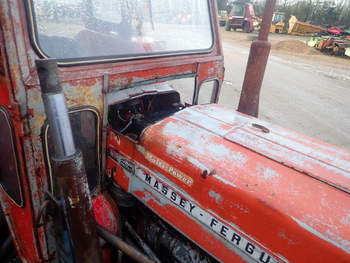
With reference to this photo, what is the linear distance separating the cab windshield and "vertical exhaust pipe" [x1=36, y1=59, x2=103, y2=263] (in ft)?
1.35

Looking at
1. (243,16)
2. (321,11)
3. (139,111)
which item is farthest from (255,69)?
(321,11)

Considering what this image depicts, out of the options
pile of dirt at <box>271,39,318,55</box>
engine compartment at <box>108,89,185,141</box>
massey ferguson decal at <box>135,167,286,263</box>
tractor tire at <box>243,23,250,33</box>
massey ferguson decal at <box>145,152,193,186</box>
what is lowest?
pile of dirt at <box>271,39,318,55</box>

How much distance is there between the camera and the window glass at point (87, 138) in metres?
1.35

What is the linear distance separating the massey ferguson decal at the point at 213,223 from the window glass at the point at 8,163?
0.66 m

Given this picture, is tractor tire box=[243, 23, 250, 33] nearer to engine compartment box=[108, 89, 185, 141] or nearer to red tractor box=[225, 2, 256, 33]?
red tractor box=[225, 2, 256, 33]

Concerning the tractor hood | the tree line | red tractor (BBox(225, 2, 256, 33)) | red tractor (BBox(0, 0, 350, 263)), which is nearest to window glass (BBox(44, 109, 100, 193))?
red tractor (BBox(0, 0, 350, 263))

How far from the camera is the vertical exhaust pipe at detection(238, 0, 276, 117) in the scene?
2070 millimetres

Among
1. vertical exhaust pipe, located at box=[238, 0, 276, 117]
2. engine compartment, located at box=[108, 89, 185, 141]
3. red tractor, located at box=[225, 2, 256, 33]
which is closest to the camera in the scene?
engine compartment, located at box=[108, 89, 185, 141]

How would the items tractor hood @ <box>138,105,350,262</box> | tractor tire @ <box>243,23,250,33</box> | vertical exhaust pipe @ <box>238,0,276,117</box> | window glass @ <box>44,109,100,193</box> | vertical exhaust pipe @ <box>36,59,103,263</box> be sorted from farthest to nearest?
tractor tire @ <box>243,23,250,33</box>
vertical exhaust pipe @ <box>238,0,276,117</box>
window glass @ <box>44,109,100,193</box>
tractor hood @ <box>138,105,350,262</box>
vertical exhaust pipe @ <box>36,59,103,263</box>

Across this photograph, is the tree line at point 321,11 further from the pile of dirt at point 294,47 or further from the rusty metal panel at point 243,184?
the rusty metal panel at point 243,184

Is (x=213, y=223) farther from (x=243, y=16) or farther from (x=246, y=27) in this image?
(x=243, y=16)

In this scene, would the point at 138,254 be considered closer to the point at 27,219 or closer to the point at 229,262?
the point at 229,262

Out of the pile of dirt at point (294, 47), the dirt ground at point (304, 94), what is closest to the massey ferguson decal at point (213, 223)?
the dirt ground at point (304, 94)

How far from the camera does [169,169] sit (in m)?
1.29
